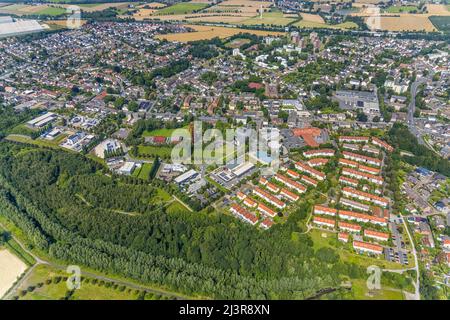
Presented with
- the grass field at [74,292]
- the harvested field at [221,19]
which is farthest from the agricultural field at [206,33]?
the grass field at [74,292]

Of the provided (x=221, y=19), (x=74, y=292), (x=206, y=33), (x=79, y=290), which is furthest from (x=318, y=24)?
(x=74, y=292)

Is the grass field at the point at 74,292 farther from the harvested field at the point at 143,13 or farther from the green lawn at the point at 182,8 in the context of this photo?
the green lawn at the point at 182,8

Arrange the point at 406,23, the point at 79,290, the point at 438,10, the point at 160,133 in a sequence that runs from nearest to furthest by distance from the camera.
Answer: the point at 79,290, the point at 160,133, the point at 406,23, the point at 438,10

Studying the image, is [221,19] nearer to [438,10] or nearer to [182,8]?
[182,8]

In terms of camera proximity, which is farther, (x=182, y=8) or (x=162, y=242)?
(x=182, y=8)

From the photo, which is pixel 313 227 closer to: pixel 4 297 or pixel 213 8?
pixel 4 297

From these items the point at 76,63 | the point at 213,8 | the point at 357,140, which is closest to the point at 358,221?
the point at 357,140
